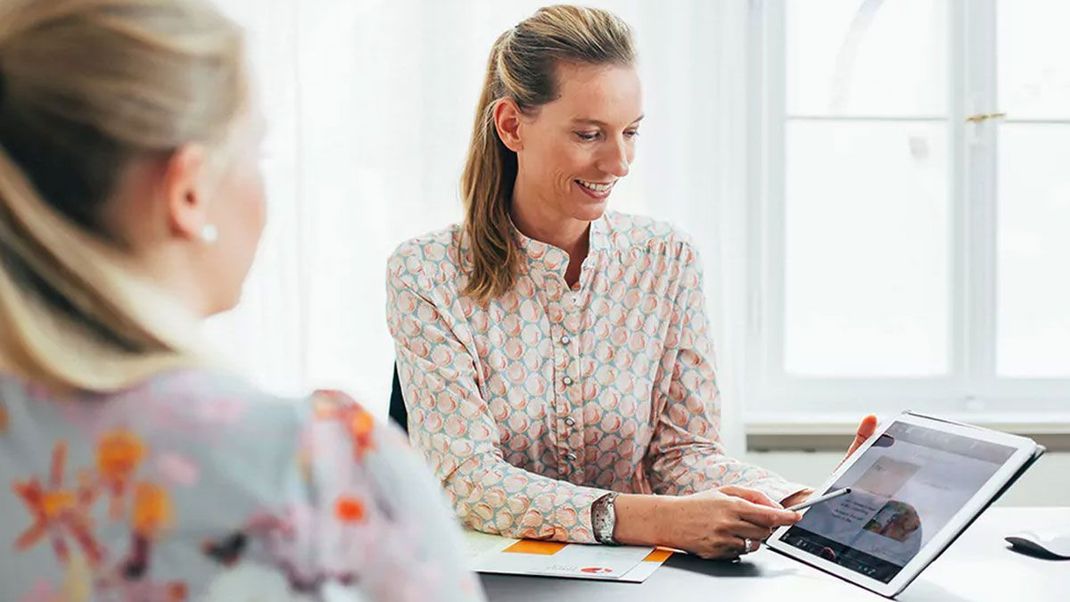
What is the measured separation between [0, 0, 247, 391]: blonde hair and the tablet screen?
2.75ft

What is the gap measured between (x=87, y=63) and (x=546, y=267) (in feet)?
3.73

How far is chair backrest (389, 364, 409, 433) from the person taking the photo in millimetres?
1764

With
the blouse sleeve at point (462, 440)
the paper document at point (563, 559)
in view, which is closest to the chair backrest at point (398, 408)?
the blouse sleeve at point (462, 440)

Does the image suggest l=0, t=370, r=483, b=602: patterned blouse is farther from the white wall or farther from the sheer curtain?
the white wall

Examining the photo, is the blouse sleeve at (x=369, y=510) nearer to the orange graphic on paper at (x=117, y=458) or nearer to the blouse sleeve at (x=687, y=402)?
the orange graphic on paper at (x=117, y=458)

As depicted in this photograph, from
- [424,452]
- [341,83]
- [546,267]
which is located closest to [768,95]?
[341,83]

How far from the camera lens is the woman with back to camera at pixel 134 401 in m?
0.66

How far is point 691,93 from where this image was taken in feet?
8.32

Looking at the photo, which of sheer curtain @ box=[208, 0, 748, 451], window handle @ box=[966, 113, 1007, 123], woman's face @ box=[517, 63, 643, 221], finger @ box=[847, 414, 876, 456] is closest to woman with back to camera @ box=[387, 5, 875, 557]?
woman's face @ box=[517, 63, 643, 221]

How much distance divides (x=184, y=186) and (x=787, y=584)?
81cm

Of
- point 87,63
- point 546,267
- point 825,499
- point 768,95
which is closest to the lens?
point 87,63

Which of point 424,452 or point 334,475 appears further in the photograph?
point 424,452

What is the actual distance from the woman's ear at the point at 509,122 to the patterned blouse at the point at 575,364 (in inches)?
5.8

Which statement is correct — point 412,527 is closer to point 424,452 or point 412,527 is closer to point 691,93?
point 424,452
